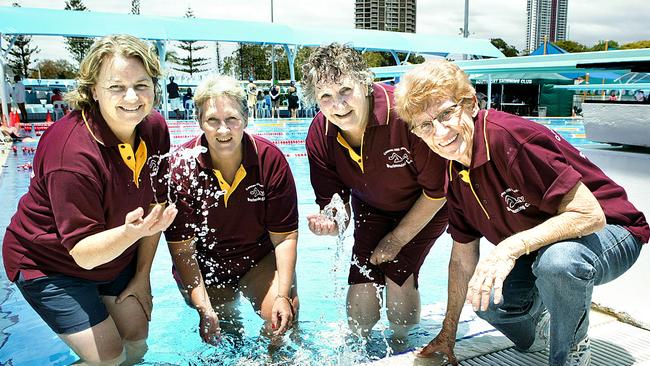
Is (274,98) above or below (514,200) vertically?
above

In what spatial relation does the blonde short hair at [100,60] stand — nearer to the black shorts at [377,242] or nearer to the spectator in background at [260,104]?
the black shorts at [377,242]

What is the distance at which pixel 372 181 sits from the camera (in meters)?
3.12

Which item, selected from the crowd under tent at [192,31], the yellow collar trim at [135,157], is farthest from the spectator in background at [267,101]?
the yellow collar trim at [135,157]

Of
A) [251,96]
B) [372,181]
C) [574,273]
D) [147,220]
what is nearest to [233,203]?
[372,181]

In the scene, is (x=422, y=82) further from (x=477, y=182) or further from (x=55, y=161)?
(x=55, y=161)

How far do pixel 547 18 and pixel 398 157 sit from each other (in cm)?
13721

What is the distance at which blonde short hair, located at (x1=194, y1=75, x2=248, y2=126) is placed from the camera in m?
2.87

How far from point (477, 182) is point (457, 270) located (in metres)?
0.52

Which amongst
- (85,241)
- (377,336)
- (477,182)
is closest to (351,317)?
(377,336)

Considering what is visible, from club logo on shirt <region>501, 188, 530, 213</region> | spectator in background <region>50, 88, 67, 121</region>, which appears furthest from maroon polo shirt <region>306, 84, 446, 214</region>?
spectator in background <region>50, 88, 67, 121</region>

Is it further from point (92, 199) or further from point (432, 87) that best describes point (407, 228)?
point (92, 199)

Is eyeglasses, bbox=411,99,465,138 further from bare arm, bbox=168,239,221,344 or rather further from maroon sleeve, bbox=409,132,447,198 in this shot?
bare arm, bbox=168,239,221,344

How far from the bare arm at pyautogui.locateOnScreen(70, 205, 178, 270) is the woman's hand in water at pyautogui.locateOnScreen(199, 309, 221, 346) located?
783 millimetres

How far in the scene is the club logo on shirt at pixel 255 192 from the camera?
305cm
